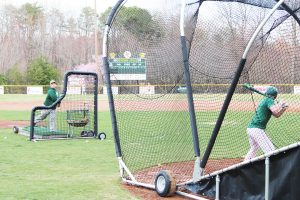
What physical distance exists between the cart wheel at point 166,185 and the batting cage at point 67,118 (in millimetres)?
7274

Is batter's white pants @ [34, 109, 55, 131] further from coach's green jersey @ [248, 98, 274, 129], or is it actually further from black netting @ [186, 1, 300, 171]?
coach's green jersey @ [248, 98, 274, 129]

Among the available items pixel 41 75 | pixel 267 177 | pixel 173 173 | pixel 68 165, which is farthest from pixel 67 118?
pixel 41 75

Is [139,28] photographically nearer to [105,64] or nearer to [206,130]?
[105,64]

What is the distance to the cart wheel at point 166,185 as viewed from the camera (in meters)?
7.13

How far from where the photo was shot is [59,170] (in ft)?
31.2

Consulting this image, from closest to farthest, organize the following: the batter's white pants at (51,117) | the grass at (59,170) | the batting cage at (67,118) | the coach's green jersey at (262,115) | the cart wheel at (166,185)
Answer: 1. the cart wheel at (166,185)
2. the grass at (59,170)
3. the coach's green jersey at (262,115)
4. the batting cage at (67,118)
5. the batter's white pants at (51,117)

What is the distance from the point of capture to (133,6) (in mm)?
8688

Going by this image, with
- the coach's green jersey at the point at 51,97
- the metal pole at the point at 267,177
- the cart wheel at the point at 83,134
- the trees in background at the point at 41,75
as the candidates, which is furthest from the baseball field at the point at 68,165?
the trees in background at the point at 41,75

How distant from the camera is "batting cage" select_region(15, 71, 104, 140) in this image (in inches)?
562

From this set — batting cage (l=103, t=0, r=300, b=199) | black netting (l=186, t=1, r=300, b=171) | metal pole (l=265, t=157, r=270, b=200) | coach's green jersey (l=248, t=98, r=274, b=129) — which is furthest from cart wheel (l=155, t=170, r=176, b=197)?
black netting (l=186, t=1, r=300, b=171)

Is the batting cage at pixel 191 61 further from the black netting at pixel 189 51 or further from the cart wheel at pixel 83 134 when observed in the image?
the cart wheel at pixel 83 134

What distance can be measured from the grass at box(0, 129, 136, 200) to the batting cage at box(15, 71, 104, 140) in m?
0.84

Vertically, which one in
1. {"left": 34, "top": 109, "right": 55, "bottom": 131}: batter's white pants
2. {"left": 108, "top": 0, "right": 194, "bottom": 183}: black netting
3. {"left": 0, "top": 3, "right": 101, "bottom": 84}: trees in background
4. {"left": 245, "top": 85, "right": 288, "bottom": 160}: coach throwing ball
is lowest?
{"left": 34, "top": 109, "right": 55, "bottom": 131}: batter's white pants

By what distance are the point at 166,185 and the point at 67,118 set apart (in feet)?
26.2
